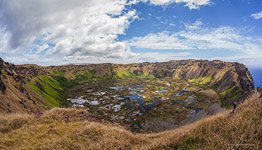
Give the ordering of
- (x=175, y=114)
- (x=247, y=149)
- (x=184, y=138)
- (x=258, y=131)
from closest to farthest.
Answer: (x=247, y=149)
(x=258, y=131)
(x=184, y=138)
(x=175, y=114)

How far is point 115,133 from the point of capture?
14219 mm

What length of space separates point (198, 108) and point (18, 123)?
16810 cm

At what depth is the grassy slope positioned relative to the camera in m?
9.72

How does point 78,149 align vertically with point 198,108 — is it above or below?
above

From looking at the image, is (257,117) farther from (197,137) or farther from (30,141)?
(30,141)

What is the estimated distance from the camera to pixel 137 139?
14.3 metres

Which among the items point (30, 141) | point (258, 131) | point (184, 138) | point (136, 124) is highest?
point (258, 131)

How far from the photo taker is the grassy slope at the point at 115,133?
9.72m

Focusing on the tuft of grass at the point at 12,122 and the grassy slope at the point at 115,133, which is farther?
the tuft of grass at the point at 12,122

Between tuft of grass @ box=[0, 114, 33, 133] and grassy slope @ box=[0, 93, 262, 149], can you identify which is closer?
grassy slope @ box=[0, 93, 262, 149]

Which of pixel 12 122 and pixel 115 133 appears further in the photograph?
pixel 12 122

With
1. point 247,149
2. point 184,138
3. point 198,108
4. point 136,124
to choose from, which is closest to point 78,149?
point 184,138

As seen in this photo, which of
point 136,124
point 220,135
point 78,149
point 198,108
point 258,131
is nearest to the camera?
point 258,131

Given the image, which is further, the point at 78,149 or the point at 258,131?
the point at 78,149
